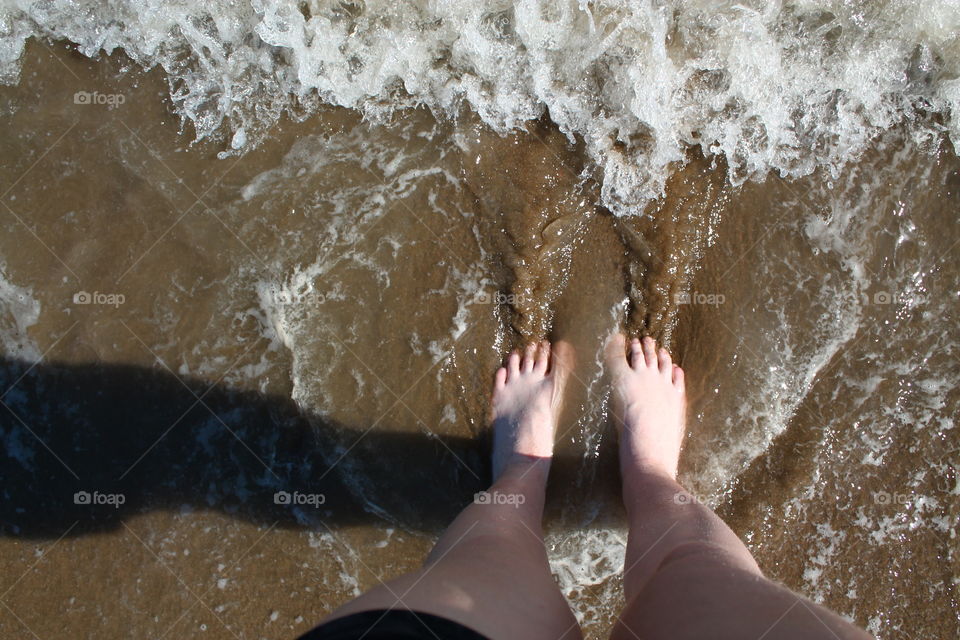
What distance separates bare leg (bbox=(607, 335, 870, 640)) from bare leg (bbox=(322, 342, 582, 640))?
0.98ft

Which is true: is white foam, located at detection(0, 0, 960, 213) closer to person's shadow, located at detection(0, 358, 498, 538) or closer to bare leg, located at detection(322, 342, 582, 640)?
bare leg, located at detection(322, 342, 582, 640)

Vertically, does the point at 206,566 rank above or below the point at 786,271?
below

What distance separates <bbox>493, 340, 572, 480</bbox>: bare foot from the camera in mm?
3033

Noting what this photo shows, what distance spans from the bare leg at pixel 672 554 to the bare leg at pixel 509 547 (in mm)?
299

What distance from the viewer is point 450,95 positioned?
10.2 feet

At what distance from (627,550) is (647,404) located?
704 millimetres

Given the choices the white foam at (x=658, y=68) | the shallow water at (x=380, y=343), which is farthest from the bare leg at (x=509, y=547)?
the white foam at (x=658, y=68)

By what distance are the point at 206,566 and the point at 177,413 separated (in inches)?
29.9

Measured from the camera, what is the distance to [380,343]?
3090mm

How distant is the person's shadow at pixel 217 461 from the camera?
3.09 metres

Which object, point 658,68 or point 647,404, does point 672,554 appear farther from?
point 658,68

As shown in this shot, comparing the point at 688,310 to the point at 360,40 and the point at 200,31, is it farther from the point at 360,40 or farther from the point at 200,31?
the point at 200,31

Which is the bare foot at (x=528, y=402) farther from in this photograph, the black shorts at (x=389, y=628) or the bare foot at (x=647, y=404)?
the black shorts at (x=389, y=628)

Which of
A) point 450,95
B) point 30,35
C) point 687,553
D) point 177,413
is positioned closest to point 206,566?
point 177,413
